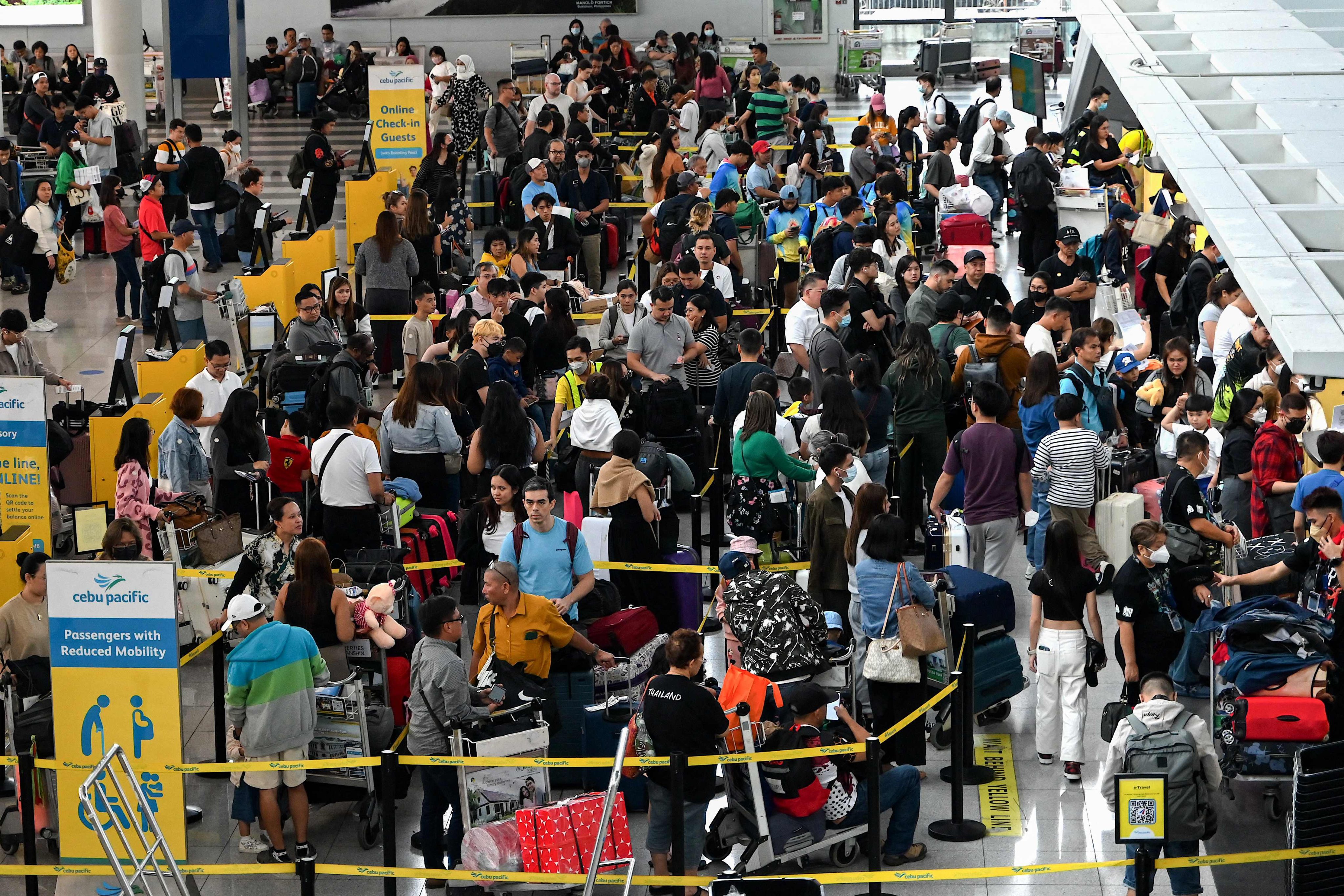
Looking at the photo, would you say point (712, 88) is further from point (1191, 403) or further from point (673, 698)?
point (673, 698)

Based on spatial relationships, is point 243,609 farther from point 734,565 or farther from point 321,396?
point 321,396

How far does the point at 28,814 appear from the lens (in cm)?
693

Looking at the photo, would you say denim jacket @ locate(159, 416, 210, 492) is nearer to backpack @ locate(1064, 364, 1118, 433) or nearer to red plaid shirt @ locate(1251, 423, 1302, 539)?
backpack @ locate(1064, 364, 1118, 433)

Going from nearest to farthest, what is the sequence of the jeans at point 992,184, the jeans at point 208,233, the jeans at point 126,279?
the jeans at point 126,279
the jeans at point 992,184
the jeans at point 208,233

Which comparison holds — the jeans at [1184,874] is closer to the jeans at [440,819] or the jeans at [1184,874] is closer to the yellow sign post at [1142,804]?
the yellow sign post at [1142,804]

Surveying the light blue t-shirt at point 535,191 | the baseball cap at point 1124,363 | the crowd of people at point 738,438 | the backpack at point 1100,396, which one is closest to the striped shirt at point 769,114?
the crowd of people at point 738,438

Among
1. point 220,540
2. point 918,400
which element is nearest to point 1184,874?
point 918,400

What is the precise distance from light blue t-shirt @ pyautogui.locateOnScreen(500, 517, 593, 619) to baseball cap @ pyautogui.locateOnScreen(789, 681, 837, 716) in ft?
5.36

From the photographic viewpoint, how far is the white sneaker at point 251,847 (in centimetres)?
738

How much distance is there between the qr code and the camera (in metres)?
5.97

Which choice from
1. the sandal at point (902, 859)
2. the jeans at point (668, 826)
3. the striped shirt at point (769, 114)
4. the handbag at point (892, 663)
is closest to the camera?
the jeans at point (668, 826)

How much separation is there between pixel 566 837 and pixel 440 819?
0.65 metres

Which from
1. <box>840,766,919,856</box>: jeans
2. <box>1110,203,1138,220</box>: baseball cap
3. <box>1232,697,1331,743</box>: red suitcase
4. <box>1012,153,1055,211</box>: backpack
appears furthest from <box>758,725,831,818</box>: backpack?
<box>1012,153,1055,211</box>: backpack

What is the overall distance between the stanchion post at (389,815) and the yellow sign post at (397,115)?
13.7 meters
